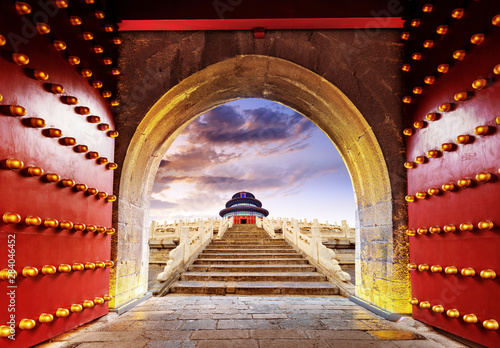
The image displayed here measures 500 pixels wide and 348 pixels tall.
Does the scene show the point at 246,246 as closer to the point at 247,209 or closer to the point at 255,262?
the point at 255,262

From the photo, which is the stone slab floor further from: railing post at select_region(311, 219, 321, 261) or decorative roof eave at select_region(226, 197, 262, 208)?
decorative roof eave at select_region(226, 197, 262, 208)

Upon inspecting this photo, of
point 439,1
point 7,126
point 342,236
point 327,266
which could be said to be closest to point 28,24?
point 7,126

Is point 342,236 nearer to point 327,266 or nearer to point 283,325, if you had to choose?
point 327,266

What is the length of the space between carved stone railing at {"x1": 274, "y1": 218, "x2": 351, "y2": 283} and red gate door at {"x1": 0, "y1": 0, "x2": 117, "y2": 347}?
437 centimetres

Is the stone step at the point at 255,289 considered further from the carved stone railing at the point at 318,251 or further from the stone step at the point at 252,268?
the stone step at the point at 252,268

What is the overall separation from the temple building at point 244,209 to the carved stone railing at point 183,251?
22101 millimetres

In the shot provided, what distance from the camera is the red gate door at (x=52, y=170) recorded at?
6.90 ft

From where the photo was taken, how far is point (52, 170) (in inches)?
101

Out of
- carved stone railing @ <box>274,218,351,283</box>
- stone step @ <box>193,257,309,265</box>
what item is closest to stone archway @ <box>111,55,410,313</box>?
carved stone railing @ <box>274,218,351,283</box>

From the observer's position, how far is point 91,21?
10.9 feet

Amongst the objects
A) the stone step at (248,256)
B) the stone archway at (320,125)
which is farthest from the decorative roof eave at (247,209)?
the stone archway at (320,125)

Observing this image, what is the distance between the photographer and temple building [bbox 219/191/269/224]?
1285 inches

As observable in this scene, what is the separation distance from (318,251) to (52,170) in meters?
6.23

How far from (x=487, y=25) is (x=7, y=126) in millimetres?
3607
